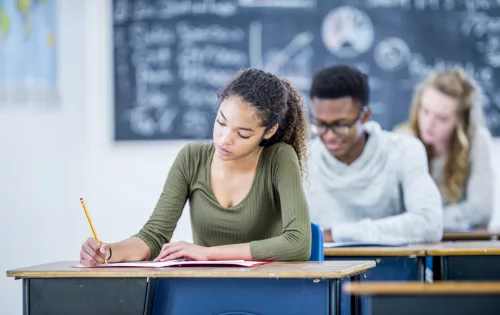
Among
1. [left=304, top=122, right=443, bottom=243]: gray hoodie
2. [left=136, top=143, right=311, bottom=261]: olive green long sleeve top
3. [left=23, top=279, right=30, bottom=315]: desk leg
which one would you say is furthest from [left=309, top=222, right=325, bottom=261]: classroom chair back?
[left=23, top=279, right=30, bottom=315]: desk leg

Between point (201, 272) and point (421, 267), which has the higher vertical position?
point (201, 272)

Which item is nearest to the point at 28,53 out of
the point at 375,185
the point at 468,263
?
the point at 375,185

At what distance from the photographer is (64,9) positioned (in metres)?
5.48

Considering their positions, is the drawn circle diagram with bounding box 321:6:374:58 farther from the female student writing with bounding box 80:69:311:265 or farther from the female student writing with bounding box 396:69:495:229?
the female student writing with bounding box 80:69:311:265

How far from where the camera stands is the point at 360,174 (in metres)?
3.93

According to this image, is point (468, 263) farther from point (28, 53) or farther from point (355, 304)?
point (28, 53)

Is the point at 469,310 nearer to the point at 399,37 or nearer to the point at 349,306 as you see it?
the point at 349,306

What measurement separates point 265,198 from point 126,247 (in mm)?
459

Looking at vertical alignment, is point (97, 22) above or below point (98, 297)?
above

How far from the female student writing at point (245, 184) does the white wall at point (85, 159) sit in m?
2.49

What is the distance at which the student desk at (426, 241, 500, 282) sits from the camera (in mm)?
3027

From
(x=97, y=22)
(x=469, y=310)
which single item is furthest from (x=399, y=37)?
(x=469, y=310)

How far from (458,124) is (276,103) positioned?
7.06ft

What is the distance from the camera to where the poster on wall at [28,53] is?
16.7 feet
